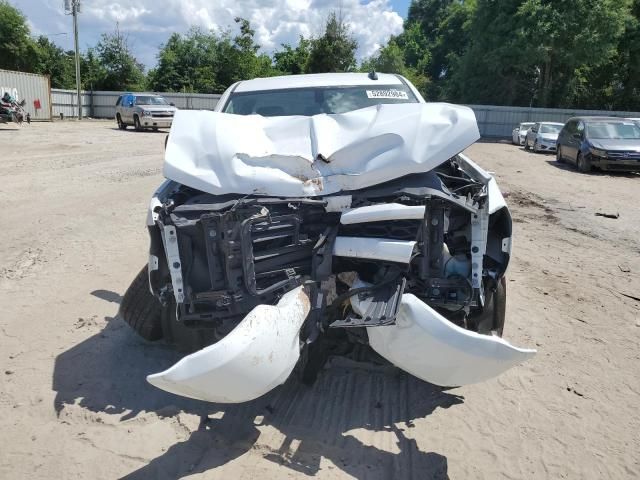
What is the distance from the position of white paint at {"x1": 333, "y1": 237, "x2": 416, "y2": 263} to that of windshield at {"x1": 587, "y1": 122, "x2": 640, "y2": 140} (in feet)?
47.6

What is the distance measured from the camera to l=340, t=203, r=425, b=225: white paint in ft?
9.46

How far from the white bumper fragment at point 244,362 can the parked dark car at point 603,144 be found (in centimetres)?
1412

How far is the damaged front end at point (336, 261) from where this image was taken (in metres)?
2.73

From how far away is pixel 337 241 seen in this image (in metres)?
3.02

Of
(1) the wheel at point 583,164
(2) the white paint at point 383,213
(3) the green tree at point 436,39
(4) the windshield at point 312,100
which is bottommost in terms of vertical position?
(1) the wheel at point 583,164

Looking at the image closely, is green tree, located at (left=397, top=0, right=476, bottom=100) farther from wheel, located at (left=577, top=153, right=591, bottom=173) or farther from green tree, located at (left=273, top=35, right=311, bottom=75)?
wheel, located at (left=577, top=153, right=591, bottom=173)

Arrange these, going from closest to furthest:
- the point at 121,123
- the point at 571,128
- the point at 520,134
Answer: the point at 571,128 → the point at 520,134 → the point at 121,123

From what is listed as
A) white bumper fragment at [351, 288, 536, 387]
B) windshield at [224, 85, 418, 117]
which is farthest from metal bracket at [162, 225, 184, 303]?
windshield at [224, 85, 418, 117]

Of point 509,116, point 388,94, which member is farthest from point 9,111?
point 509,116

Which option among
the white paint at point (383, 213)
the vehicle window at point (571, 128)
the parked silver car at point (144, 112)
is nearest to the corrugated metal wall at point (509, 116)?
the vehicle window at point (571, 128)

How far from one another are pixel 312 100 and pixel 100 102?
1461 inches

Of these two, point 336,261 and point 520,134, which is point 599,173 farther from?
point 336,261

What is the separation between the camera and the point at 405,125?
338 cm

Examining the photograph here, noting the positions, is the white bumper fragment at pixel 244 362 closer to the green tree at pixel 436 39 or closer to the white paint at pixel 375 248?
the white paint at pixel 375 248
